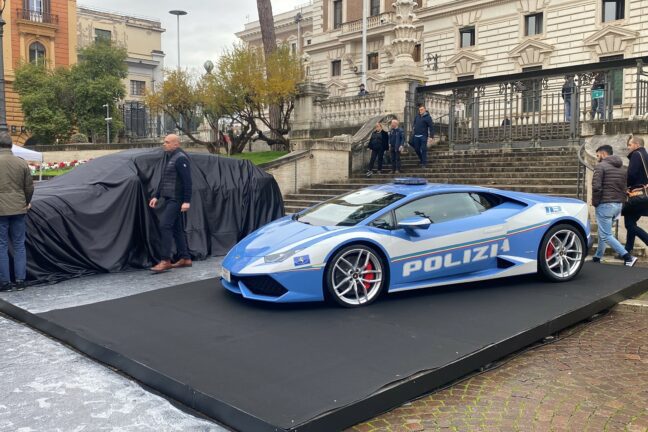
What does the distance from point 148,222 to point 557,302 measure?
5.47 meters

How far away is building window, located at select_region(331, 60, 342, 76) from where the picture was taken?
5022cm

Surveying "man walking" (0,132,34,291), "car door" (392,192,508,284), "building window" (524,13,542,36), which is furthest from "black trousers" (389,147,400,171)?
"building window" (524,13,542,36)

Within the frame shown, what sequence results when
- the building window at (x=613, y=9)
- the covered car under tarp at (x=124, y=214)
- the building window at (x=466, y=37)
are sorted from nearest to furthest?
the covered car under tarp at (x=124, y=214) → the building window at (x=613, y=9) → the building window at (x=466, y=37)

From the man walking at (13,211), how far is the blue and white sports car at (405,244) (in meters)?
2.57

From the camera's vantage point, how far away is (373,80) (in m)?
46.7

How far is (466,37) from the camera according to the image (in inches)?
1532

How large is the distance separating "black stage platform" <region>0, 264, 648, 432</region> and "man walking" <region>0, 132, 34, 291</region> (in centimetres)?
76

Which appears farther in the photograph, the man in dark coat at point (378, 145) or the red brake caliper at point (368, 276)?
the man in dark coat at point (378, 145)

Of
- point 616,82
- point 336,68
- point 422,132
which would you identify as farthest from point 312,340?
point 336,68

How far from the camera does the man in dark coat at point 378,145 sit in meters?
15.6

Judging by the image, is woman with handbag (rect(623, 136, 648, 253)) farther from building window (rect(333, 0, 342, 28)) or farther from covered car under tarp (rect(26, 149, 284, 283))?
building window (rect(333, 0, 342, 28))

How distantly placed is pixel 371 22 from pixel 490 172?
3536 cm

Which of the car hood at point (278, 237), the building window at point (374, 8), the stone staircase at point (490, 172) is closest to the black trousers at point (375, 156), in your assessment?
the stone staircase at point (490, 172)

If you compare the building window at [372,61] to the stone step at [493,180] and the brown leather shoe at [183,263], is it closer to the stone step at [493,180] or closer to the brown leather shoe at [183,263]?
the stone step at [493,180]
